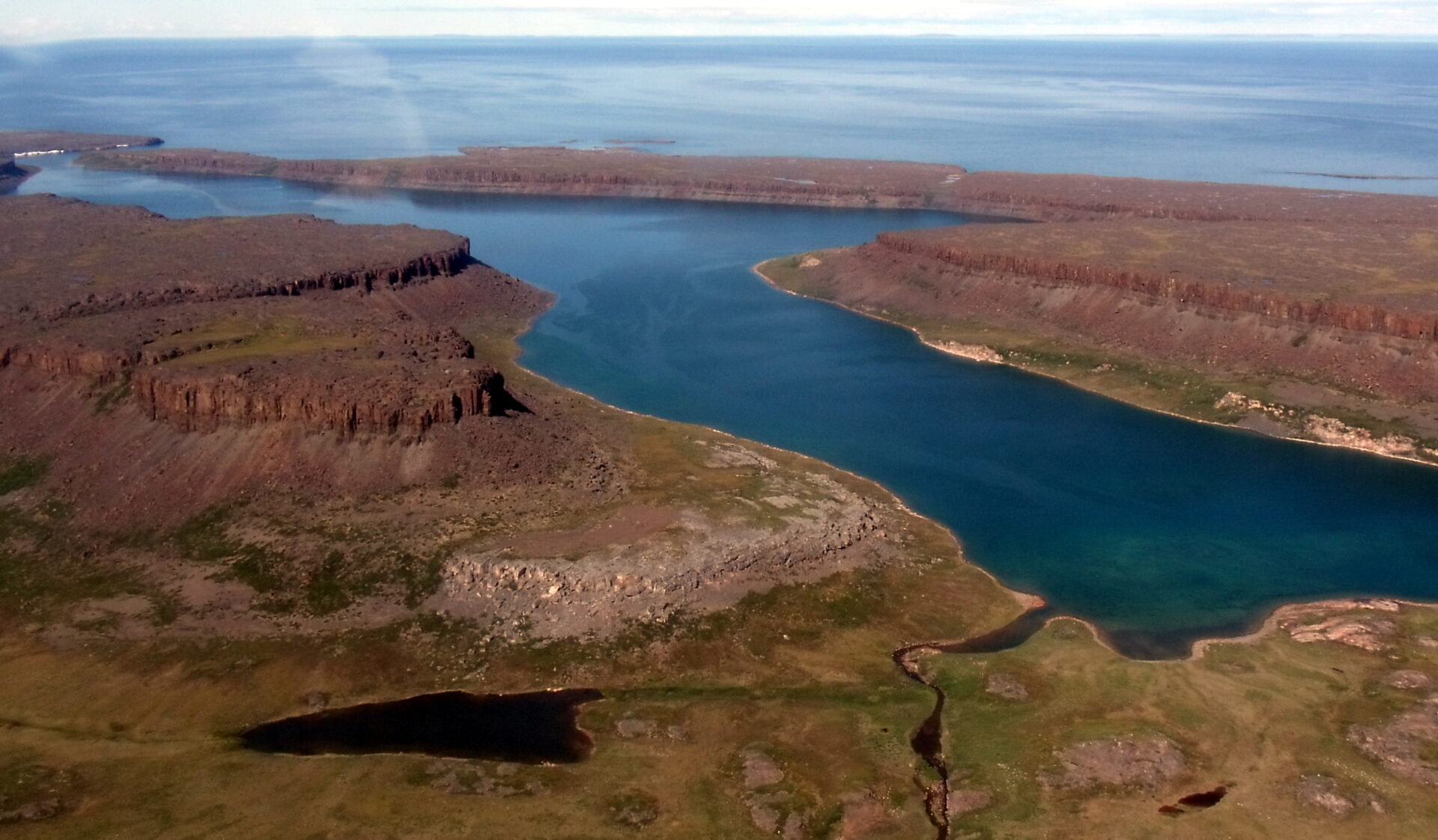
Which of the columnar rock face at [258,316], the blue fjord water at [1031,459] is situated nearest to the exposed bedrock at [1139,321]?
the blue fjord water at [1031,459]

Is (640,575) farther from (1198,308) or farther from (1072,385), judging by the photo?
(1198,308)

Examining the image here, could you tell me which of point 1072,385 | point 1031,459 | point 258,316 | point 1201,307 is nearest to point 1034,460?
point 1031,459

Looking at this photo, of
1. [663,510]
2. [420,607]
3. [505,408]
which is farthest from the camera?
[505,408]

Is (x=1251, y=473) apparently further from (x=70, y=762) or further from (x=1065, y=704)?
(x=70, y=762)

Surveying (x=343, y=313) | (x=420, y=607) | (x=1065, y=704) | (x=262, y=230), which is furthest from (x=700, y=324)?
(x=1065, y=704)

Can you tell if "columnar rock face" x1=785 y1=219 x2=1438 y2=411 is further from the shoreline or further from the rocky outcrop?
the shoreline

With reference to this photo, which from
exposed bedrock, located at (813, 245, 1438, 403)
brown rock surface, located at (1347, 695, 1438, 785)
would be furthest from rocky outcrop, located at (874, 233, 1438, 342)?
brown rock surface, located at (1347, 695, 1438, 785)

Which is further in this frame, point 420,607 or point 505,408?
point 505,408
